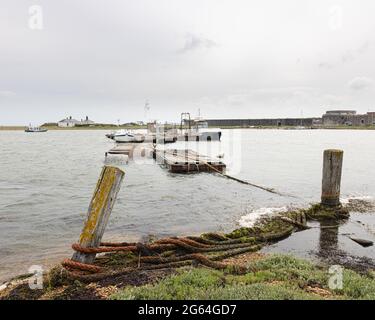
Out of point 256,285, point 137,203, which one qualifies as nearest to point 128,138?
point 137,203

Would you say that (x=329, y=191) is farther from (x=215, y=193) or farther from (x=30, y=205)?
(x=30, y=205)

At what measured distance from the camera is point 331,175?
570 inches

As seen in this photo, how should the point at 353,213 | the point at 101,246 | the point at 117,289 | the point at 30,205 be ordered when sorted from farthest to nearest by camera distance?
the point at 30,205 < the point at 353,213 < the point at 101,246 < the point at 117,289

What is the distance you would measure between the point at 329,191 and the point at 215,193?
868cm

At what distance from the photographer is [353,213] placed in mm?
16172

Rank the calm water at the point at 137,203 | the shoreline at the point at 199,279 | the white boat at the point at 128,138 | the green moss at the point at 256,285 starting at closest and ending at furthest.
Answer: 1. the green moss at the point at 256,285
2. the shoreline at the point at 199,279
3. the calm water at the point at 137,203
4. the white boat at the point at 128,138

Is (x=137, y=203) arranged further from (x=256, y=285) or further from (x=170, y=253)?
(x=256, y=285)

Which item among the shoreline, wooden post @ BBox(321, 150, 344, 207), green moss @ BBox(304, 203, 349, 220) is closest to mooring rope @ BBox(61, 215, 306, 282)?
the shoreline

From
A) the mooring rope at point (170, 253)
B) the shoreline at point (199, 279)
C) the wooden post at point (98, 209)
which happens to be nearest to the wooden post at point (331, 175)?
the mooring rope at point (170, 253)

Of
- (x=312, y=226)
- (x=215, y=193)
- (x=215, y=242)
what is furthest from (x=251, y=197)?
(x=215, y=242)

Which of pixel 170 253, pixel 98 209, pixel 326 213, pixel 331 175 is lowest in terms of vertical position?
pixel 326 213

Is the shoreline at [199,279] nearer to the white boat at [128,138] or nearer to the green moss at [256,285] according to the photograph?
the green moss at [256,285]

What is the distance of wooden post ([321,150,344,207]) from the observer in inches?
560

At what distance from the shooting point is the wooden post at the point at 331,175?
14227 millimetres
